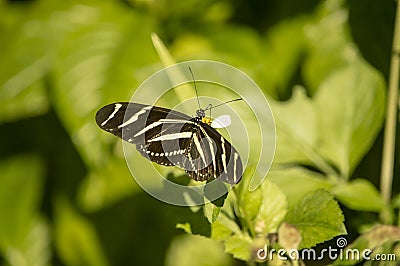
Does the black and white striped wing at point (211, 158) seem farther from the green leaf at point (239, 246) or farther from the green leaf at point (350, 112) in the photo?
the green leaf at point (350, 112)

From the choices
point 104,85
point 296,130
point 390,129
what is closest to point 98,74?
point 104,85

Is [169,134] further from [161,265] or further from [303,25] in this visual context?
[161,265]

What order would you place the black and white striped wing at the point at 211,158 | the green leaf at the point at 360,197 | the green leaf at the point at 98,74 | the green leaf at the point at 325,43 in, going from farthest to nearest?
the green leaf at the point at 98,74
the green leaf at the point at 325,43
the green leaf at the point at 360,197
the black and white striped wing at the point at 211,158

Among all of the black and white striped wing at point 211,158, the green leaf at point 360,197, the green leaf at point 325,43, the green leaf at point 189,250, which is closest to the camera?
the black and white striped wing at point 211,158

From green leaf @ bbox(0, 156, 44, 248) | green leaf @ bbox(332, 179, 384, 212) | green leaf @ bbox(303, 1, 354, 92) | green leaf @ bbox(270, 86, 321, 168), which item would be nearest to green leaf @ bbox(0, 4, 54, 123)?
green leaf @ bbox(0, 156, 44, 248)

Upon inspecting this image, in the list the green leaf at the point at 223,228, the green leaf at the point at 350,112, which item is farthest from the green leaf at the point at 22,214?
the green leaf at the point at 223,228

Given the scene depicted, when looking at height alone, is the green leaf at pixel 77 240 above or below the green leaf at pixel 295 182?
below
